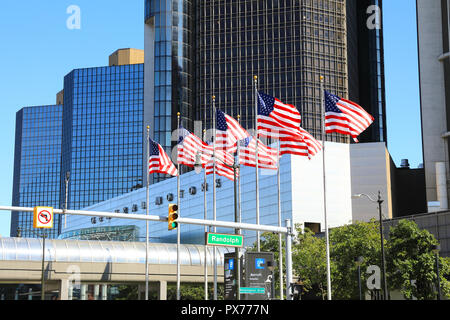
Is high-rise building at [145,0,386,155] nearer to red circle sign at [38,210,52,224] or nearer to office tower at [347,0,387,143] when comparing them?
office tower at [347,0,387,143]

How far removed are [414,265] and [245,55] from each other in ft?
338

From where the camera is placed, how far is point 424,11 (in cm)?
12375

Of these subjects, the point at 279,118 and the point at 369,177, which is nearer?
the point at 279,118

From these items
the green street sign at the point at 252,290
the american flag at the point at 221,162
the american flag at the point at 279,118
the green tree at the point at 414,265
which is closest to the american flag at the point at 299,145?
the american flag at the point at 279,118

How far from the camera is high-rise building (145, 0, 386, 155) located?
148375 millimetres

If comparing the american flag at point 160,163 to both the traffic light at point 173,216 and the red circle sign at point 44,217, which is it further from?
the red circle sign at point 44,217

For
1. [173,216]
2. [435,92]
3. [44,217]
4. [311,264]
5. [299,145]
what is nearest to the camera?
[44,217]

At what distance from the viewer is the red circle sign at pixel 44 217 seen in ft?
102

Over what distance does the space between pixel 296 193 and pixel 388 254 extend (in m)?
51.9

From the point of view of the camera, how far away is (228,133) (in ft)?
148

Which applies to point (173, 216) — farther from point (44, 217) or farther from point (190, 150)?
point (190, 150)

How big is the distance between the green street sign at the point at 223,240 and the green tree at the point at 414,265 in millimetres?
23854

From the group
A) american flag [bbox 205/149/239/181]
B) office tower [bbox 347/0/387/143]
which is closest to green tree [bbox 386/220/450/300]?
american flag [bbox 205/149/239/181]

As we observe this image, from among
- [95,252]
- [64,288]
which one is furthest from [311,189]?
[64,288]
